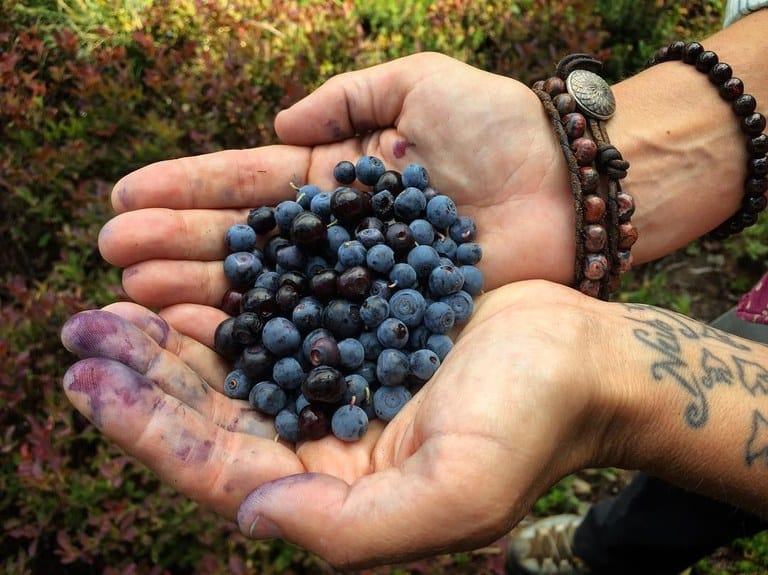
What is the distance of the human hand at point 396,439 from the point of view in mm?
1399

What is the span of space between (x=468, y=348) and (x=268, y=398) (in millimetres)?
553

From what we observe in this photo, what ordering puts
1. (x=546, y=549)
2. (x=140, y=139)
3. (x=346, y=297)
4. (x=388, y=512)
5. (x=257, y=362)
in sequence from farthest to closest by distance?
1. (x=140, y=139)
2. (x=546, y=549)
3. (x=346, y=297)
4. (x=257, y=362)
5. (x=388, y=512)

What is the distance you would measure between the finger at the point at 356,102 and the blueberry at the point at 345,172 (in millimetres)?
181

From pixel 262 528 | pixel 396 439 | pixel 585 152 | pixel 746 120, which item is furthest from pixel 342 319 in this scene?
pixel 746 120

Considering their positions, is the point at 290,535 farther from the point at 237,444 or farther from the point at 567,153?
the point at 567,153

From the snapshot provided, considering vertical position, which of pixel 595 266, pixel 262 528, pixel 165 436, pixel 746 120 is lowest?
pixel 262 528

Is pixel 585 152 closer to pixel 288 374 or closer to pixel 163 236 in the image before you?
pixel 288 374

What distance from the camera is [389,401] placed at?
1.83m

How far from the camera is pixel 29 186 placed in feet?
10.6

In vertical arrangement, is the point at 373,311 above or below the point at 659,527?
above

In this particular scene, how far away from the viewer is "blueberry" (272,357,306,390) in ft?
6.17

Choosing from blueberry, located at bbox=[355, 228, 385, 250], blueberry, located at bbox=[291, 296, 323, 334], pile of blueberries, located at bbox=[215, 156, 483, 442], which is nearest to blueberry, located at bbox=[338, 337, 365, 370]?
pile of blueberries, located at bbox=[215, 156, 483, 442]

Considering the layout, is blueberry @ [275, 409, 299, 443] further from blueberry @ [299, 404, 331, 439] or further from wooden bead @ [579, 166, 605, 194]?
wooden bead @ [579, 166, 605, 194]

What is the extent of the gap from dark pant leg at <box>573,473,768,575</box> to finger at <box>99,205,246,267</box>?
64.4 inches
